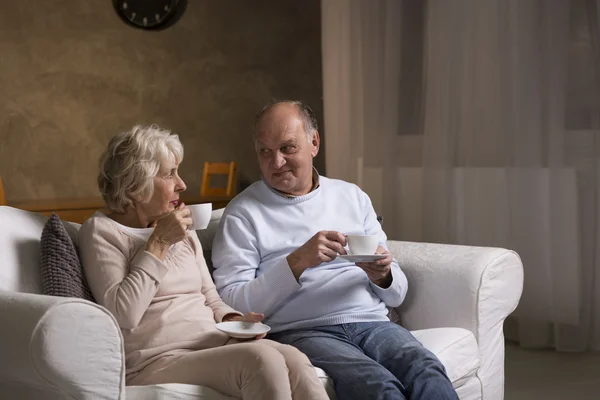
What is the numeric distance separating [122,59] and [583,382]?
12.5 ft

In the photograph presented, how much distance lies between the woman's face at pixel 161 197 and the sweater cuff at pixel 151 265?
174 millimetres

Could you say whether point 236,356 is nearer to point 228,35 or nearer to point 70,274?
point 70,274

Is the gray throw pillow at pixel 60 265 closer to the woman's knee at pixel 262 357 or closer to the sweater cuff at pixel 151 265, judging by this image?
the sweater cuff at pixel 151 265

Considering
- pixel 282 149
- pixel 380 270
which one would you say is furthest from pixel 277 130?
pixel 380 270

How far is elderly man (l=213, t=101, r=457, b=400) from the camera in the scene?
2041 mm

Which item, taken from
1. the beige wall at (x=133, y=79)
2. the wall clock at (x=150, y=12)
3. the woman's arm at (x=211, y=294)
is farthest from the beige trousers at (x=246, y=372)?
the wall clock at (x=150, y=12)

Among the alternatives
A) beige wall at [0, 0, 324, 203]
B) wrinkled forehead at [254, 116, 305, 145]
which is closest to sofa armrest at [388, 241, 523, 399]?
wrinkled forehead at [254, 116, 305, 145]

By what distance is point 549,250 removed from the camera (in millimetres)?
3904

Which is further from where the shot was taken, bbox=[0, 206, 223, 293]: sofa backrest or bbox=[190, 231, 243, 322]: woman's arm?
bbox=[190, 231, 243, 322]: woman's arm

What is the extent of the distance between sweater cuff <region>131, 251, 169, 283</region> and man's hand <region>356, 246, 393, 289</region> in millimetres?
562

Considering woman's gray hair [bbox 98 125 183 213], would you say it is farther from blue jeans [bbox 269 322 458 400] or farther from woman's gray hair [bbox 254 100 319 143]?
blue jeans [bbox 269 322 458 400]

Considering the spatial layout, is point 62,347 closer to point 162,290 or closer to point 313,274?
point 162,290

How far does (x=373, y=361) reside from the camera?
203 centimetres

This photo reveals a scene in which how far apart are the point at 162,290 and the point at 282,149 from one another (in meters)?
0.57
